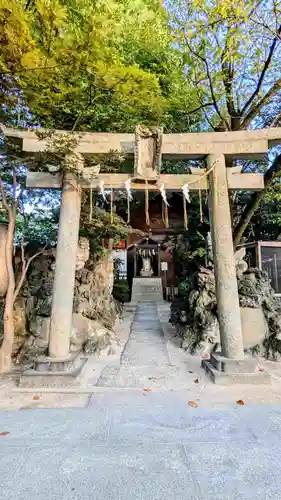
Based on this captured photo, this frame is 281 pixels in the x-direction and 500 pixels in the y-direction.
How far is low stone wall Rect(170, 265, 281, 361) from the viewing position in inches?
182

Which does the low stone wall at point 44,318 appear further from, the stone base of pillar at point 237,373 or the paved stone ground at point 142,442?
the stone base of pillar at point 237,373

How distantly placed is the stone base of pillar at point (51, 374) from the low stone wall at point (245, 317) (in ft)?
7.54

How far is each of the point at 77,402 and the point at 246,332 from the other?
313 cm

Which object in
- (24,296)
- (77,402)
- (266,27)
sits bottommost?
(77,402)

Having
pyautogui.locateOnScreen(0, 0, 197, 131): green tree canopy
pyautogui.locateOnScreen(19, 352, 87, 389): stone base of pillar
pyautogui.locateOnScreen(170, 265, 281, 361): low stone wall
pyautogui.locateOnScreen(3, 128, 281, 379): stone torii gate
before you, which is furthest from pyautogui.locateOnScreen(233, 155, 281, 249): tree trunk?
pyautogui.locateOnScreen(19, 352, 87, 389): stone base of pillar

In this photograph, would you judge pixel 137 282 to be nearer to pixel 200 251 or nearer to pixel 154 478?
pixel 200 251

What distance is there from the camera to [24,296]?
478 cm

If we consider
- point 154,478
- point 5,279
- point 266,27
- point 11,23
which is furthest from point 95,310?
point 266,27

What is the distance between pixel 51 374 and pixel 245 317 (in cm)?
333

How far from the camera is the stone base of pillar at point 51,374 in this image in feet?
10.3

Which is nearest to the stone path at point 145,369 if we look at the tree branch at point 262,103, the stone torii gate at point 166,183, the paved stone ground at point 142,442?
the paved stone ground at point 142,442

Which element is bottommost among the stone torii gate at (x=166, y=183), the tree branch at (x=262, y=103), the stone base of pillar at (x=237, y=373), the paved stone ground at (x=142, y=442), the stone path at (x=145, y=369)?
the stone path at (x=145, y=369)

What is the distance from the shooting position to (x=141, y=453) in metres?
1.89

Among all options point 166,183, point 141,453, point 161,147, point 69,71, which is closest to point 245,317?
point 166,183
